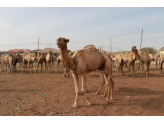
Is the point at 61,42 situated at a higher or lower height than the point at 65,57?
higher

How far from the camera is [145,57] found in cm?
1166

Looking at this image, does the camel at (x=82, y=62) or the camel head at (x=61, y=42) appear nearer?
the camel head at (x=61, y=42)

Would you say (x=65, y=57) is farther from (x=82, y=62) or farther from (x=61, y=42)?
(x=82, y=62)

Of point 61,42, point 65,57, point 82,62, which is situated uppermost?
point 61,42

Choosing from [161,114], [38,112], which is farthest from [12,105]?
[161,114]

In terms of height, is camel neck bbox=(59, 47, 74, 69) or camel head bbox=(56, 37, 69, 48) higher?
camel head bbox=(56, 37, 69, 48)

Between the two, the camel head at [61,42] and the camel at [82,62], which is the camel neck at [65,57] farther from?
the camel head at [61,42]

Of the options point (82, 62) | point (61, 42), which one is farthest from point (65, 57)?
point (82, 62)

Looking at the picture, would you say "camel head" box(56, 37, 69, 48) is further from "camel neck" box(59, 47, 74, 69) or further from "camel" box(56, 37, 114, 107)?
"camel neck" box(59, 47, 74, 69)

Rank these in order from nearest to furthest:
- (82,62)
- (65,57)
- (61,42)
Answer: (61,42)
(65,57)
(82,62)

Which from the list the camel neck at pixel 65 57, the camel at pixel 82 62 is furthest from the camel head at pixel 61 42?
the camel neck at pixel 65 57

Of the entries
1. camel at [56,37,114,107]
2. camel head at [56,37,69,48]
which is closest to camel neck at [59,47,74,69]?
camel at [56,37,114,107]
